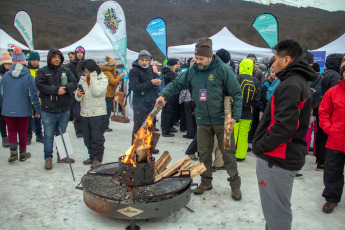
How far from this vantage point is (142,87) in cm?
619

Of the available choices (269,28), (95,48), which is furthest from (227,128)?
(95,48)

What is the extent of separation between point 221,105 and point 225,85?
0.98 feet

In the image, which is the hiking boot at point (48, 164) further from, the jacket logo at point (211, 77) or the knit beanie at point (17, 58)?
the jacket logo at point (211, 77)

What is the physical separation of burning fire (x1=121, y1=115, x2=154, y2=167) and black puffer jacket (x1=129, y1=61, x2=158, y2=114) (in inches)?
89.7

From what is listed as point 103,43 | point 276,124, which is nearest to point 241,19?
point 103,43

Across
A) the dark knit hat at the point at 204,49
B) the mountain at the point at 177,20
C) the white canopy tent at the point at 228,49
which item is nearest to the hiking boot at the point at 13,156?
the dark knit hat at the point at 204,49

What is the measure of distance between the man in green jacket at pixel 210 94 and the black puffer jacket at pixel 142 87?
6.10 ft

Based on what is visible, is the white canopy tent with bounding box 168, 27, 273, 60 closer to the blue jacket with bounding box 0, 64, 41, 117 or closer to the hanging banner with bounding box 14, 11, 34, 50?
the hanging banner with bounding box 14, 11, 34, 50

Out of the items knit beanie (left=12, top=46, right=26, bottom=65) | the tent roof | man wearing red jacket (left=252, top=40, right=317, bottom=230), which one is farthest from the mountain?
man wearing red jacket (left=252, top=40, right=317, bottom=230)

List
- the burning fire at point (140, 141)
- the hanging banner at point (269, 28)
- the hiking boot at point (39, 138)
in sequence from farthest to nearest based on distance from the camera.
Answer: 1. the hanging banner at point (269, 28)
2. the hiking boot at point (39, 138)
3. the burning fire at point (140, 141)

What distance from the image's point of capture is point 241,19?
188 feet

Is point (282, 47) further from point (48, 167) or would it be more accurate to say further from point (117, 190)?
point (48, 167)

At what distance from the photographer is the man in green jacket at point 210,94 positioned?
418cm

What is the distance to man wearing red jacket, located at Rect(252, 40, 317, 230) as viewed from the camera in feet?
8.12
